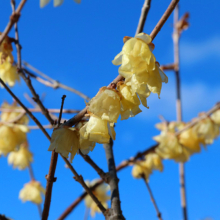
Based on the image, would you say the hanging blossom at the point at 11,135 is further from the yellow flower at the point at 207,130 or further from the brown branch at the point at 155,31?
the yellow flower at the point at 207,130

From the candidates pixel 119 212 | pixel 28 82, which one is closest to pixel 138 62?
pixel 119 212

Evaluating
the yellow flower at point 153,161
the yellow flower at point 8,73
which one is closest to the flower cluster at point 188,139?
the yellow flower at point 153,161

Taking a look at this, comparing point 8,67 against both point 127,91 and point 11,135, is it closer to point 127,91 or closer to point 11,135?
point 11,135

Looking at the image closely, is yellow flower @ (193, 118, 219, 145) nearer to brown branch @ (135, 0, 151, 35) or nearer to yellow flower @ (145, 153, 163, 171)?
yellow flower @ (145, 153, 163, 171)

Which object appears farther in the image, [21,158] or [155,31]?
[21,158]

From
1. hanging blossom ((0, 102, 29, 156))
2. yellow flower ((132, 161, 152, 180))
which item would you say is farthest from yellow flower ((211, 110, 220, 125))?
hanging blossom ((0, 102, 29, 156))

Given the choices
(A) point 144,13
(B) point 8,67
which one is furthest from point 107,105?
(B) point 8,67
